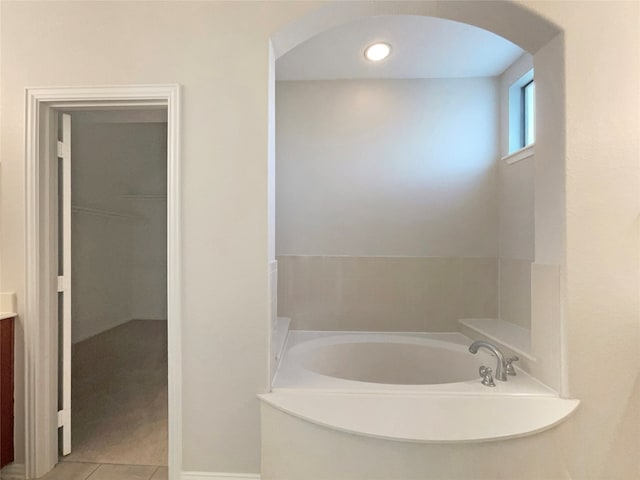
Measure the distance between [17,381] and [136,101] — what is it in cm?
149

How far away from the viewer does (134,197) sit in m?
5.02

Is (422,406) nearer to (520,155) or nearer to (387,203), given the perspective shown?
(387,203)

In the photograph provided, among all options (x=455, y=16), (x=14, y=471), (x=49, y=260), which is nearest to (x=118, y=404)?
(x=14, y=471)

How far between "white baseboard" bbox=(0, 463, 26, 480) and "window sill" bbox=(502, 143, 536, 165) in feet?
11.0

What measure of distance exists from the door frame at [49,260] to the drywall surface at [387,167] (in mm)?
1244

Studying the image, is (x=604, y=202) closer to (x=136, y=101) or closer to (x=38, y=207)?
(x=136, y=101)

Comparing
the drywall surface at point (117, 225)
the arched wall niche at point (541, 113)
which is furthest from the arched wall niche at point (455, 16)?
the drywall surface at point (117, 225)

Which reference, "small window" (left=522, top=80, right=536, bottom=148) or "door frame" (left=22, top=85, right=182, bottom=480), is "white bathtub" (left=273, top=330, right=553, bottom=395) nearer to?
"door frame" (left=22, top=85, right=182, bottom=480)

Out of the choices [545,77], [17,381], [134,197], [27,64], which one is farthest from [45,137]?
[134,197]

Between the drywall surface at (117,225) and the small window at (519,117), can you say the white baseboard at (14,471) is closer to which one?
the drywall surface at (117,225)

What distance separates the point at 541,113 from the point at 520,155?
0.74m

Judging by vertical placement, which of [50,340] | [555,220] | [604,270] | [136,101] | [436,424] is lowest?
[436,424]

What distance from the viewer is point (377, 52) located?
2387 mm

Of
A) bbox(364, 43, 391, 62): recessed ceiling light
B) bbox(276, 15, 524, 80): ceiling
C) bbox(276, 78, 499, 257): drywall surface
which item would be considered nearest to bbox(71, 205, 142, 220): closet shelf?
bbox(276, 78, 499, 257): drywall surface
